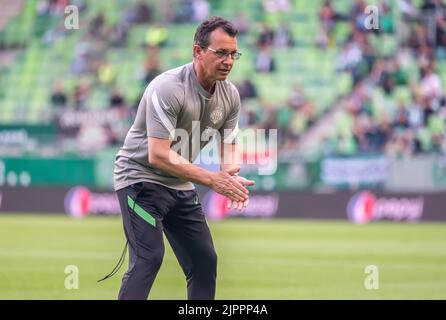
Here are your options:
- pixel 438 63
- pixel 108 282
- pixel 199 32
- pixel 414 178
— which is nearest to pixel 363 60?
pixel 438 63

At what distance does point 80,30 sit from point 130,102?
3805 mm

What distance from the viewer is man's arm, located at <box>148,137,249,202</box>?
8.45 meters

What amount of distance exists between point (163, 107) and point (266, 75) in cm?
2259

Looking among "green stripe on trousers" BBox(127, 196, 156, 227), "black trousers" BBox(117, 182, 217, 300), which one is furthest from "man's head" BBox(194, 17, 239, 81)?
"green stripe on trousers" BBox(127, 196, 156, 227)

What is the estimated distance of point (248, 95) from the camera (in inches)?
1174

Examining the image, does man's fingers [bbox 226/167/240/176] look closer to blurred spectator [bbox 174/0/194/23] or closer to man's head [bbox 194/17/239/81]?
man's head [bbox 194/17/239/81]

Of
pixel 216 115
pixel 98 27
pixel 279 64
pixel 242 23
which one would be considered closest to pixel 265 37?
pixel 279 64

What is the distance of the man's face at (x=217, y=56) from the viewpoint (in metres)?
8.56

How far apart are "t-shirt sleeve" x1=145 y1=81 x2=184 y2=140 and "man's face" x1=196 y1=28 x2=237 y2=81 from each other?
11.8 inches

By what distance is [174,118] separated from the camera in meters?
8.56

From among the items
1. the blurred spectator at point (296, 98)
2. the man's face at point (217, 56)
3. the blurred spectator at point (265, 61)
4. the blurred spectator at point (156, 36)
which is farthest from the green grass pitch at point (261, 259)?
the blurred spectator at point (156, 36)

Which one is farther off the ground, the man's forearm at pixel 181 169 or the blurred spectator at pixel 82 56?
the blurred spectator at pixel 82 56

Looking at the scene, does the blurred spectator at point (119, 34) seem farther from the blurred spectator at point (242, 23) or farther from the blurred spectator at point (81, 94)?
the blurred spectator at point (242, 23)

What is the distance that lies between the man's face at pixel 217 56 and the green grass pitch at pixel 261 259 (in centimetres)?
437
